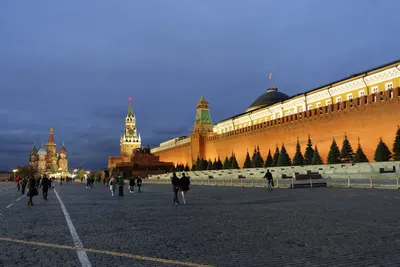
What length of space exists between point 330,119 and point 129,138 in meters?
89.1

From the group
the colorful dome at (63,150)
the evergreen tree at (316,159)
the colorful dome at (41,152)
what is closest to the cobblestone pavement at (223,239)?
the evergreen tree at (316,159)

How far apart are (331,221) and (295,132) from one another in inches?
1051

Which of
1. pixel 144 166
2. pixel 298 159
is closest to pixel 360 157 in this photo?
pixel 298 159

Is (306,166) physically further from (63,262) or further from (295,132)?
(63,262)

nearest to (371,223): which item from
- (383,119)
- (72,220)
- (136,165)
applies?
(72,220)

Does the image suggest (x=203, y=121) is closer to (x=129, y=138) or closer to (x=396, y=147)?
(x=396, y=147)

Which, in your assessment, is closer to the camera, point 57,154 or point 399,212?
point 399,212

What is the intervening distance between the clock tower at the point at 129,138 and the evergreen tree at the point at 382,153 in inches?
3582

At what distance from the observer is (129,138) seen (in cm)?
11288

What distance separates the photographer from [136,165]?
6231cm

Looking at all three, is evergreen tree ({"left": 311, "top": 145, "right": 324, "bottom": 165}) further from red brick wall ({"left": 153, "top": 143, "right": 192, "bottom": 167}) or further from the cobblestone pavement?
red brick wall ({"left": 153, "top": 143, "right": 192, "bottom": 167})

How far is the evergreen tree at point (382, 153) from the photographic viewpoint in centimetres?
2245

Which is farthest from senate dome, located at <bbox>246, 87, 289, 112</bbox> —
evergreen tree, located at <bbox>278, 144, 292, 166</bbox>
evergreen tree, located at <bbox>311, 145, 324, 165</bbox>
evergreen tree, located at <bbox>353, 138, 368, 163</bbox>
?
evergreen tree, located at <bbox>353, 138, 368, 163</bbox>

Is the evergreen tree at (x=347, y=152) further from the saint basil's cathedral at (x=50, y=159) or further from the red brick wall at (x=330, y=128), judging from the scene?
the saint basil's cathedral at (x=50, y=159)
